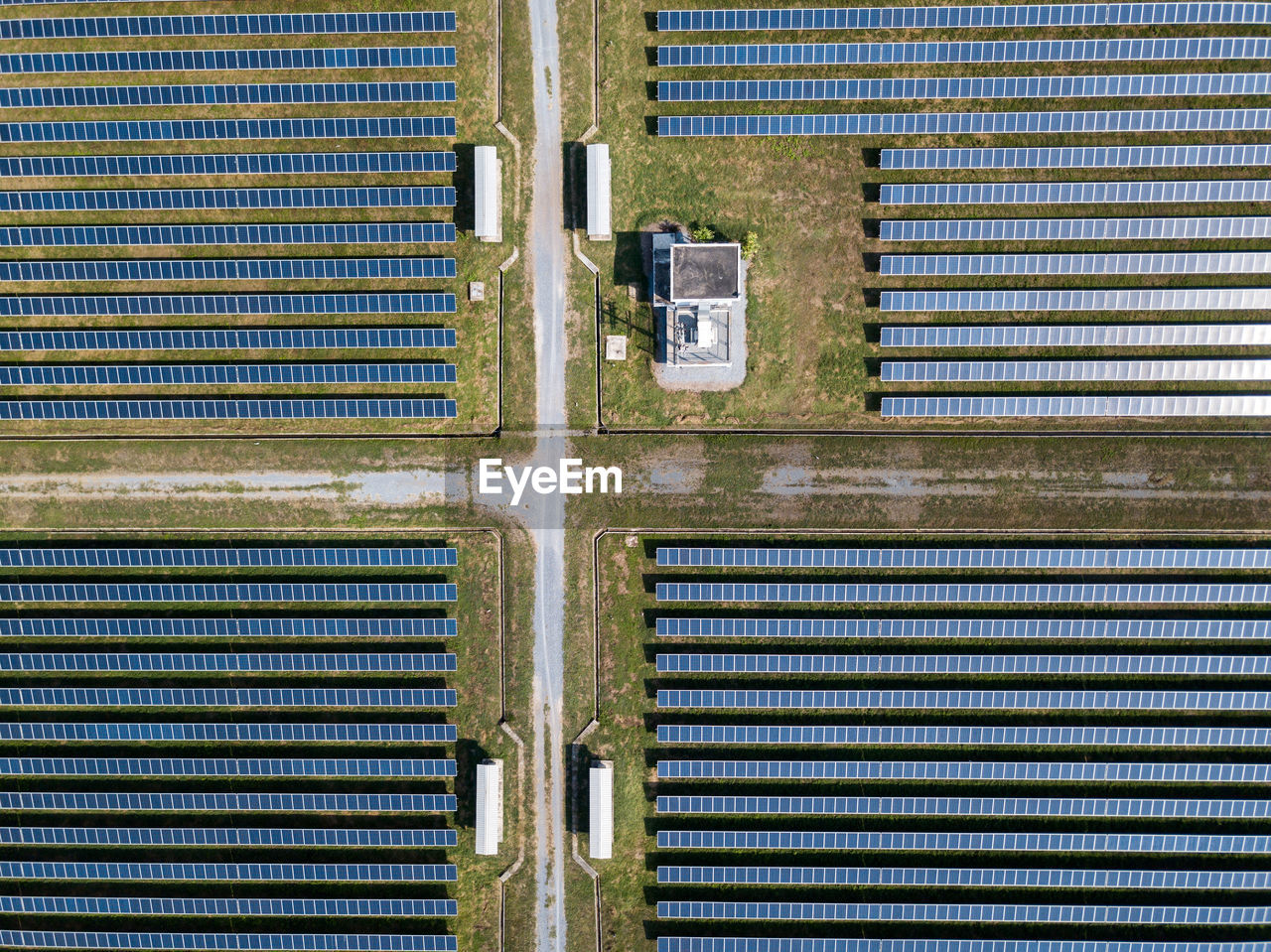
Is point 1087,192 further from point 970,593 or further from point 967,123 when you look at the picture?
point 970,593

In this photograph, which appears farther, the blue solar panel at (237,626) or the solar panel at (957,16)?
the blue solar panel at (237,626)

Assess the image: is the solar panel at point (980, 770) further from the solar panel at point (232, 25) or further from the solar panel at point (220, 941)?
the solar panel at point (232, 25)

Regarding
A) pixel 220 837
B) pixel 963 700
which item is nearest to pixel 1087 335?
pixel 963 700

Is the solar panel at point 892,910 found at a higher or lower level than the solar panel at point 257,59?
lower

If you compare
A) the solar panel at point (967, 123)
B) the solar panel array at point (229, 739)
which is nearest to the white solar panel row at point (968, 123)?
the solar panel at point (967, 123)

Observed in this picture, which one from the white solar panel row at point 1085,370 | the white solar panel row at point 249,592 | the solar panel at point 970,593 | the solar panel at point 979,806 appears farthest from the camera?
the white solar panel row at point 249,592

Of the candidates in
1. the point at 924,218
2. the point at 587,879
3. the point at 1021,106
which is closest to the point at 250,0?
the point at 924,218
